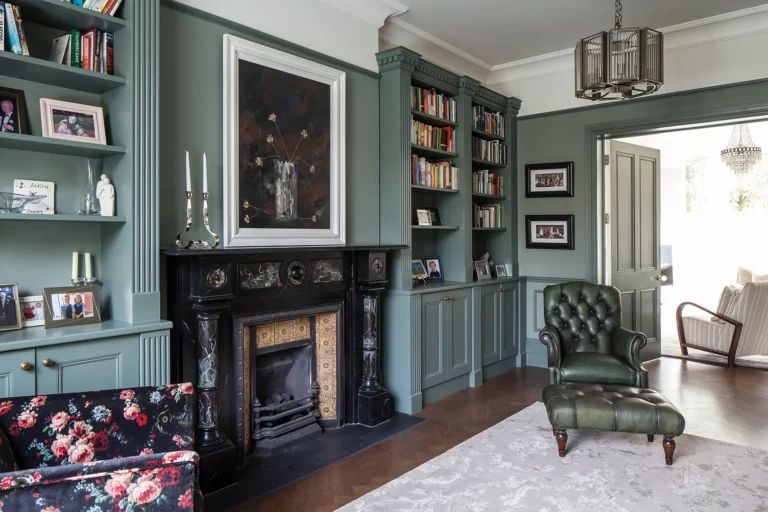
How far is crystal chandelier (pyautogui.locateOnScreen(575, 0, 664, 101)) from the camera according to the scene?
2.91m

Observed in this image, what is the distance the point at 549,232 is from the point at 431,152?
175 cm

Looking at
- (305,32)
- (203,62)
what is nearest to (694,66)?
(305,32)

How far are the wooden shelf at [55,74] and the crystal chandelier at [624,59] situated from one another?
8.42ft

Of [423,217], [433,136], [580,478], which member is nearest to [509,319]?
[423,217]

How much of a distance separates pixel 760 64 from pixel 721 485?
3407 mm

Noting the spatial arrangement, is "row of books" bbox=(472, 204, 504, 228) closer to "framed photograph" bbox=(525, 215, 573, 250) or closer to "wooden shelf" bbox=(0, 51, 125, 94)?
"framed photograph" bbox=(525, 215, 573, 250)

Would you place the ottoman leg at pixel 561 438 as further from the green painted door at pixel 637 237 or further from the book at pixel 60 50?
the book at pixel 60 50

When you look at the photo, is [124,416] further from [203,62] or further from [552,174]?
[552,174]

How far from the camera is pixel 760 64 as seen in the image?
13.9 feet

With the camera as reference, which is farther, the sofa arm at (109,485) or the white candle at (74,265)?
the white candle at (74,265)

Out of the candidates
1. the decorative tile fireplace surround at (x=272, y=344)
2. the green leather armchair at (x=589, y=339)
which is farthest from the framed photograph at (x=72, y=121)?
the green leather armchair at (x=589, y=339)

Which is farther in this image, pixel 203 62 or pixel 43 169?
pixel 203 62

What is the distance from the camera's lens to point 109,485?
4.27ft

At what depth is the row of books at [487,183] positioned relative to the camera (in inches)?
203
